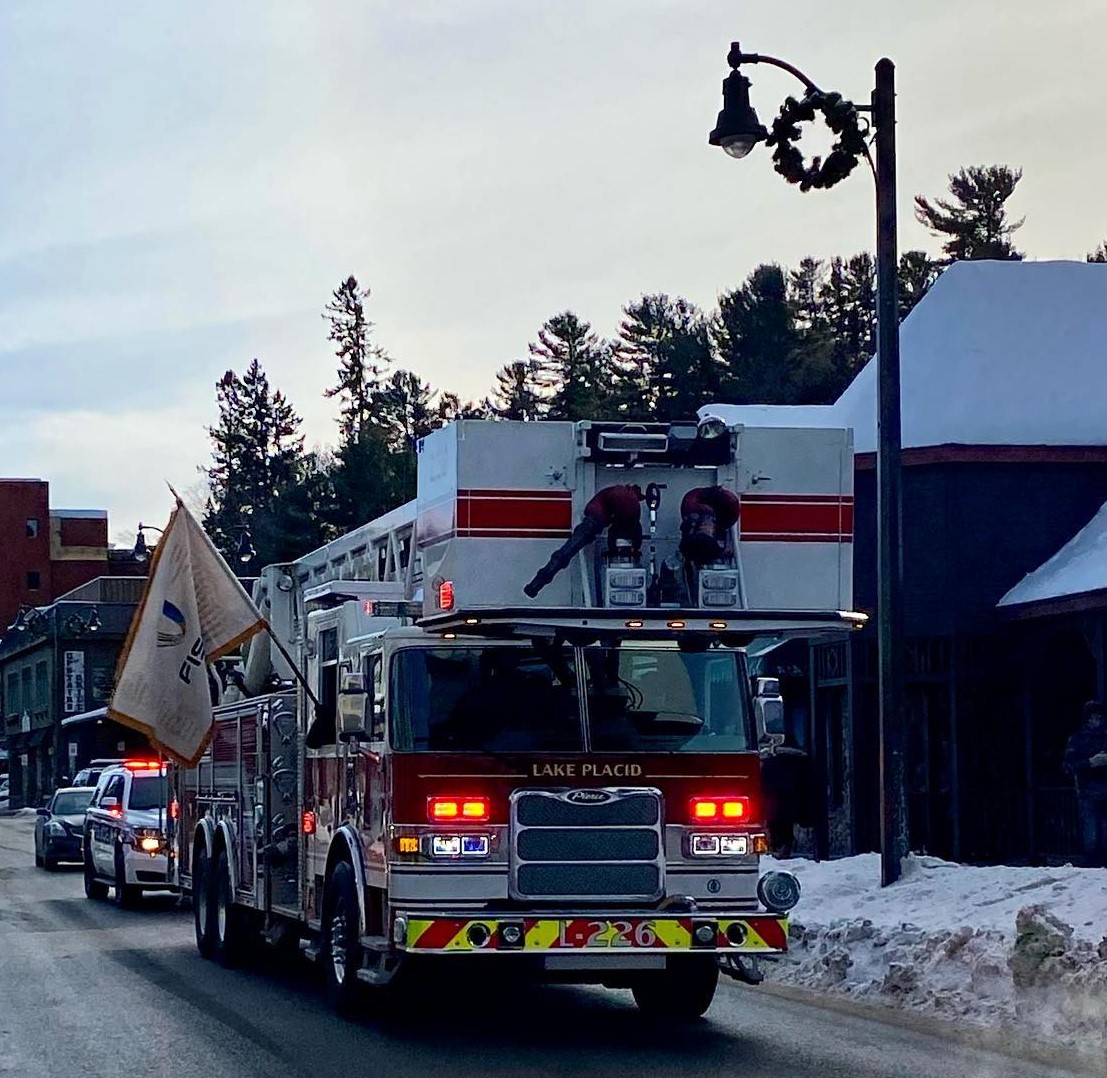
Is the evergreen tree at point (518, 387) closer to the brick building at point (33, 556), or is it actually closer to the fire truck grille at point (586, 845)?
the brick building at point (33, 556)

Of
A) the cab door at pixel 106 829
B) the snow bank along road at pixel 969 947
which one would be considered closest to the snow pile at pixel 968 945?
the snow bank along road at pixel 969 947

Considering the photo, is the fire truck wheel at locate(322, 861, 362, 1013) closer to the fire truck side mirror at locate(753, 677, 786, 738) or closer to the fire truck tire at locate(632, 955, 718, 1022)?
the fire truck tire at locate(632, 955, 718, 1022)

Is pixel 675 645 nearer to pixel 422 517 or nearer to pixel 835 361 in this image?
pixel 422 517

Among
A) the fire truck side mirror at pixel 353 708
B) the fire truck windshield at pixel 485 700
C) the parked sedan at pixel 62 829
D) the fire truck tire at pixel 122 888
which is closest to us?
the fire truck windshield at pixel 485 700

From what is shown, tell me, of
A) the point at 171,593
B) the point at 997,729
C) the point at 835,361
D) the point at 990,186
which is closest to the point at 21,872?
the point at 997,729

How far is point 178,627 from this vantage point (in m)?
15.6

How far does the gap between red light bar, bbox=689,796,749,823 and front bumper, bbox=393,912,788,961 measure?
1.94 feet

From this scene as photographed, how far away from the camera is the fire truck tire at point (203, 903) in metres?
18.0

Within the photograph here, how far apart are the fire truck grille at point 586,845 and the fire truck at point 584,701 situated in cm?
1

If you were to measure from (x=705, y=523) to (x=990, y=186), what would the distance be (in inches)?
2910

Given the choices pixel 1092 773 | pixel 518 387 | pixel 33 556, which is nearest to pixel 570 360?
pixel 518 387

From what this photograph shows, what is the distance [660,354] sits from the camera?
84.7 metres

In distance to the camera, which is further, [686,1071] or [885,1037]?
[885,1037]

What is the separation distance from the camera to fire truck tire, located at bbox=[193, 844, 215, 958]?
18.0 m
